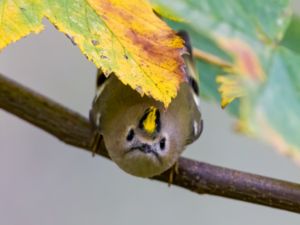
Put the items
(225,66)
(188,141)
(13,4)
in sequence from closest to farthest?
(13,4) < (225,66) < (188,141)

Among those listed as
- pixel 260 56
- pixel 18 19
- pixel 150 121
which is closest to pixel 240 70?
pixel 260 56

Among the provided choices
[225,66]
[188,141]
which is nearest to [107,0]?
[225,66]

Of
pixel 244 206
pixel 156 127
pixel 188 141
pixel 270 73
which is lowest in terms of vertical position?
pixel 244 206

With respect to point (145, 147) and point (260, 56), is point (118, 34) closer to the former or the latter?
point (260, 56)

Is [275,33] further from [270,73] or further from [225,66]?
[225,66]

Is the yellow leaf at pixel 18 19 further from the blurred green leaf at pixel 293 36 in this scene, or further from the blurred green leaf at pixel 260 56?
the blurred green leaf at pixel 293 36

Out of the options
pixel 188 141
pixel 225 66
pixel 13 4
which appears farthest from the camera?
pixel 188 141

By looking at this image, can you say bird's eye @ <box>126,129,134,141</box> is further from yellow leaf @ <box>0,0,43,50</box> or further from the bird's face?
yellow leaf @ <box>0,0,43,50</box>

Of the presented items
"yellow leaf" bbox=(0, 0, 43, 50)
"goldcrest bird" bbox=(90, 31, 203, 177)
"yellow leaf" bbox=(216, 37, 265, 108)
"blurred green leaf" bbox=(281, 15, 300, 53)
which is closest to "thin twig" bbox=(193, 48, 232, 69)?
"goldcrest bird" bbox=(90, 31, 203, 177)

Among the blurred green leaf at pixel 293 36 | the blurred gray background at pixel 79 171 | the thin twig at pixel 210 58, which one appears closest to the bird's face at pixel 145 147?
the thin twig at pixel 210 58
